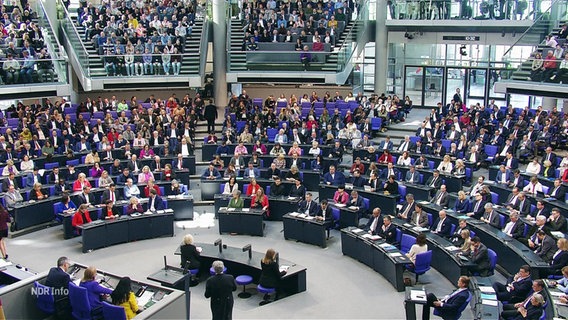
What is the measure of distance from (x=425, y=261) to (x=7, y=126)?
1738 cm

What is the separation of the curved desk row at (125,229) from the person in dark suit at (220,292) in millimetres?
6306

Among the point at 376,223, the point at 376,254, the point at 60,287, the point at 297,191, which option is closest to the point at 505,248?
the point at 376,254

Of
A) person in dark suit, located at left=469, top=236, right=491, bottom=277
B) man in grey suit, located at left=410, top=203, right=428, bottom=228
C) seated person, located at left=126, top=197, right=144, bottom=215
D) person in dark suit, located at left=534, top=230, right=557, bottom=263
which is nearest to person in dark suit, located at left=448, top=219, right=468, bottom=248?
man in grey suit, located at left=410, top=203, right=428, bottom=228

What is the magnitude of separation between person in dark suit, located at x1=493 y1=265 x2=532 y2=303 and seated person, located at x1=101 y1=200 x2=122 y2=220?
10.0 metres

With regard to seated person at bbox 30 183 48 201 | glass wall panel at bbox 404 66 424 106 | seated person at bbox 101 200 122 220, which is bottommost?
seated person at bbox 101 200 122 220

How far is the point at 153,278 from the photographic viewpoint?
40.8ft

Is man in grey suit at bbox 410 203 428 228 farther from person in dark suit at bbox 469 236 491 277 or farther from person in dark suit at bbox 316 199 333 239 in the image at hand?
person in dark suit at bbox 469 236 491 277

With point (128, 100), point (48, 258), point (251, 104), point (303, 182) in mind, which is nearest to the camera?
point (48, 258)

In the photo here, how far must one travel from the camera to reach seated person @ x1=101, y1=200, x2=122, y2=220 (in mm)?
17062

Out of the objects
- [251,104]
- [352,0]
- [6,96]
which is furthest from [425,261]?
[352,0]

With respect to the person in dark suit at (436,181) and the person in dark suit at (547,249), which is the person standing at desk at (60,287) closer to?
the person in dark suit at (547,249)

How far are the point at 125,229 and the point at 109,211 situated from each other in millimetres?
648

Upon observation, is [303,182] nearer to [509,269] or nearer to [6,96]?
[509,269]

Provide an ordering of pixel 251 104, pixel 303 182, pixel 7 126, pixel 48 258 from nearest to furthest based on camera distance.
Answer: pixel 48 258
pixel 303 182
pixel 7 126
pixel 251 104
